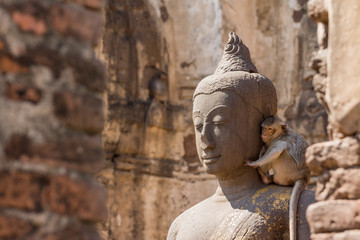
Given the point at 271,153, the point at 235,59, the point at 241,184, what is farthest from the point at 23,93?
the point at 235,59

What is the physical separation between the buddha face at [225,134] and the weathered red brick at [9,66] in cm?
237

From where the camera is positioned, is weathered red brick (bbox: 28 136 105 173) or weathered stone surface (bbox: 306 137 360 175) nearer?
weathered red brick (bbox: 28 136 105 173)

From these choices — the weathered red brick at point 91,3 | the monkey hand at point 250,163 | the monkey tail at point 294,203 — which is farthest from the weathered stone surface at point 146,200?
the weathered red brick at point 91,3

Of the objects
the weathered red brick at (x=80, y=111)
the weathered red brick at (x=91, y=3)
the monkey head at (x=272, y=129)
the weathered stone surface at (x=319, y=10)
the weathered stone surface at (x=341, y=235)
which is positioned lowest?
the weathered stone surface at (x=341, y=235)

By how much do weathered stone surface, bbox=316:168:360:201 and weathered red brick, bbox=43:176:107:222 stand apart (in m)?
0.98

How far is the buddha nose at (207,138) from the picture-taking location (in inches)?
155

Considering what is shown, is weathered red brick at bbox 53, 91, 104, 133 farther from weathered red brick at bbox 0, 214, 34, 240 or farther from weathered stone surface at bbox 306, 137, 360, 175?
weathered stone surface at bbox 306, 137, 360, 175

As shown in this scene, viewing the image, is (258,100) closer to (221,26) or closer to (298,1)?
(221,26)

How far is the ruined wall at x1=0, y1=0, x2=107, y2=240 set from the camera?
5.32 ft

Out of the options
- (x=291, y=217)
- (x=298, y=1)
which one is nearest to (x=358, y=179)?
(x=291, y=217)

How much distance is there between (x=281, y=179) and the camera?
391 cm

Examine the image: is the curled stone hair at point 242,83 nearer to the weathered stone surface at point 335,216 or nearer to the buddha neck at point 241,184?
the buddha neck at point 241,184

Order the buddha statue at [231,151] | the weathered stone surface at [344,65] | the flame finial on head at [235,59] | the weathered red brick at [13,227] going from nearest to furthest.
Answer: the weathered red brick at [13,227], the weathered stone surface at [344,65], the buddha statue at [231,151], the flame finial on head at [235,59]

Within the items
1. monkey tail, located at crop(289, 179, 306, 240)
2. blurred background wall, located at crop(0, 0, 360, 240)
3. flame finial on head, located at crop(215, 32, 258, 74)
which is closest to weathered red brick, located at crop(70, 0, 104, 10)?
blurred background wall, located at crop(0, 0, 360, 240)
